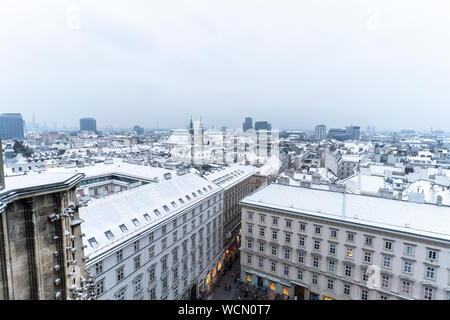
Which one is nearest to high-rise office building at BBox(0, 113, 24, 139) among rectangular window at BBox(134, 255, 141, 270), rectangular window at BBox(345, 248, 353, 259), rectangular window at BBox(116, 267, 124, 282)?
rectangular window at BBox(116, 267, 124, 282)

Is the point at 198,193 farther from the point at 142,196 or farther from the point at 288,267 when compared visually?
the point at 288,267

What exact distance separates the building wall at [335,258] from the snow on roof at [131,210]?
29.4 ft

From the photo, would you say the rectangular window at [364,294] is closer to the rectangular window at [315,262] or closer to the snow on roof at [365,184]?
the rectangular window at [315,262]

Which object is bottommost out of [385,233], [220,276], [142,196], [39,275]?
[220,276]

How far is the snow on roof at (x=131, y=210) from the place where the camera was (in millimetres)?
20188

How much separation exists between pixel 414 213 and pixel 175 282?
2588 cm

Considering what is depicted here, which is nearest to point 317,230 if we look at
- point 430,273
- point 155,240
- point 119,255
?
point 430,273

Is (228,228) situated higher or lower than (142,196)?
lower

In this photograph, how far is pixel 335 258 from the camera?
92.3 feet

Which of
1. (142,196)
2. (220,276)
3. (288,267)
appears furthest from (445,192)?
(142,196)

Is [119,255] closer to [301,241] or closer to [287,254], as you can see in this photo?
[287,254]

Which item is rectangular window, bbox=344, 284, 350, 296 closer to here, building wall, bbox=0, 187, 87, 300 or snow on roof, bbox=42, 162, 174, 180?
building wall, bbox=0, 187, 87, 300

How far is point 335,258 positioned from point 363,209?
20.2ft

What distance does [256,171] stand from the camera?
5759 centimetres
